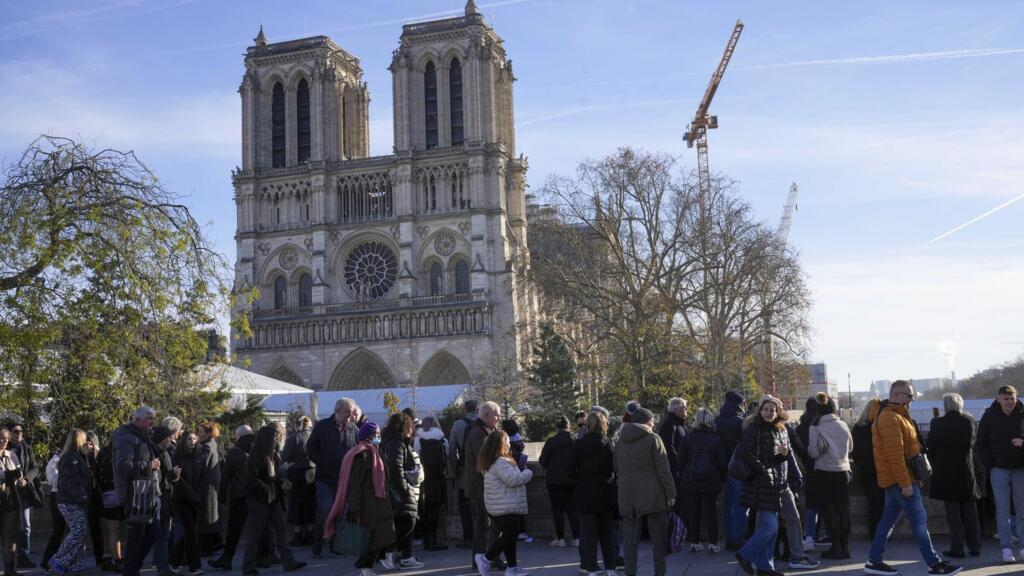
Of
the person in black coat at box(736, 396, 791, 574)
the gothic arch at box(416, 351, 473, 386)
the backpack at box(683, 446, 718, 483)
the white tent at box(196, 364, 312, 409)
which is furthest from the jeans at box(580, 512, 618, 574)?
the gothic arch at box(416, 351, 473, 386)

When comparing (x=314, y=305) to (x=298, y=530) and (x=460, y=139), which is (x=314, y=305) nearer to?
(x=460, y=139)

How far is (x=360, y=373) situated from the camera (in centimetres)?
5512

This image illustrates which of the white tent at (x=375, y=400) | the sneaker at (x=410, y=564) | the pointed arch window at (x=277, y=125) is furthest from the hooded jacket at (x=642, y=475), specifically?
the pointed arch window at (x=277, y=125)

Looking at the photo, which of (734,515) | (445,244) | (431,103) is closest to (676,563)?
(734,515)

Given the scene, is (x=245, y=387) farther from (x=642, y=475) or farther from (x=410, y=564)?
(x=642, y=475)

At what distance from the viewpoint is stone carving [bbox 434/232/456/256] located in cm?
5384

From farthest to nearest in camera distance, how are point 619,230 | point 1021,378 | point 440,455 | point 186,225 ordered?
point 1021,378
point 619,230
point 186,225
point 440,455

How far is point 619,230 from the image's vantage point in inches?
1446

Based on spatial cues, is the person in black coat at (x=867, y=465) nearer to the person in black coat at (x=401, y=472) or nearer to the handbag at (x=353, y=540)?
the person in black coat at (x=401, y=472)

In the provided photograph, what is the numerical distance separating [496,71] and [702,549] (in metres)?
47.2

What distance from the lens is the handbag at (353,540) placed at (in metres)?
8.66

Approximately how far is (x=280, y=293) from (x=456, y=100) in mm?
14258

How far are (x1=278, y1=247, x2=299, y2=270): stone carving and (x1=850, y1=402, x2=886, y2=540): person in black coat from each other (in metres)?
48.8

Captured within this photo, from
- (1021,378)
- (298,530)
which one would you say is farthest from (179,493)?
(1021,378)
